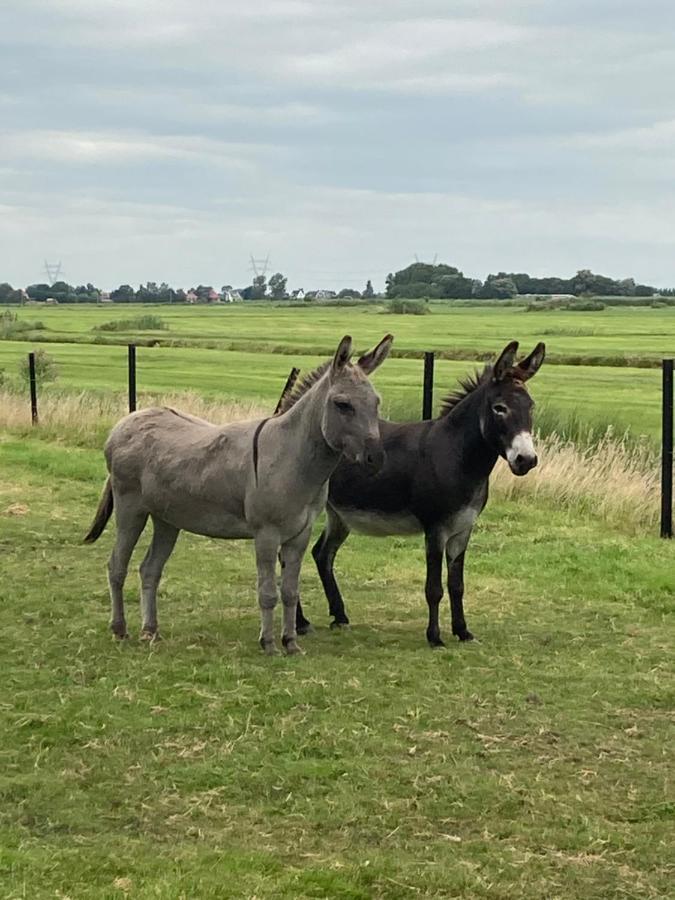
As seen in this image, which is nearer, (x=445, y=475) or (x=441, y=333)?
(x=445, y=475)

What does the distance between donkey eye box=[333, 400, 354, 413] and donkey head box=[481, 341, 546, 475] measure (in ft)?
3.65

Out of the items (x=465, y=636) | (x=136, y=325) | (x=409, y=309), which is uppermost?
(x=409, y=309)

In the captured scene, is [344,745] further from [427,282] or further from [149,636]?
[427,282]

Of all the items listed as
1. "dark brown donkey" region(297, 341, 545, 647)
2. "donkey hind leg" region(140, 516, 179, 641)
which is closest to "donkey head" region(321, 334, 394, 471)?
"dark brown donkey" region(297, 341, 545, 647)

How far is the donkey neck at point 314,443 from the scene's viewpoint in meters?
7.20

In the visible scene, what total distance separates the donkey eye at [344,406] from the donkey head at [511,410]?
1111 mm

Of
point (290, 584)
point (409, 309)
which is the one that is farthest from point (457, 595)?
point (409, 309)

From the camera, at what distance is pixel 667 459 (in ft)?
39.2

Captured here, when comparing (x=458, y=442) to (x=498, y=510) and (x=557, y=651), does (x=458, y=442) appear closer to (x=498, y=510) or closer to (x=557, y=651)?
(x=557, y=651)

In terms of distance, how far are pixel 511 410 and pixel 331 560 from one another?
196 centimetres

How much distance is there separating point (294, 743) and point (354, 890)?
160 cm

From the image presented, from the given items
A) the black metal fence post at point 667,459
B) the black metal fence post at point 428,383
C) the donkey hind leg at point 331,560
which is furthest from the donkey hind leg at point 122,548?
the black metal fence post at point 428,383

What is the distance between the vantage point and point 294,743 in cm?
572

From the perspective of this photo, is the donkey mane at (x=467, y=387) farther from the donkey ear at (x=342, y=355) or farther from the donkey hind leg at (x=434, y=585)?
the donkey ear at (x=342, y=355)
